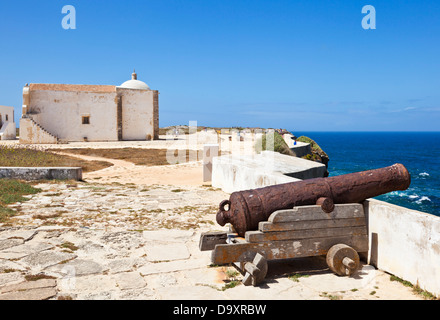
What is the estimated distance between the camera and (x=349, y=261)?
3.57 meters

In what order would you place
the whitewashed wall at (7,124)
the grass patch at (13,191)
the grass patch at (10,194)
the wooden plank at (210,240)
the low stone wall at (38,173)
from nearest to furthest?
the wooden plank at (210,240) < the grass patch at (10,194) < the grass patch at (13,191) < the low stone wall at (38,173) < the whitewashed wall at (7,124)

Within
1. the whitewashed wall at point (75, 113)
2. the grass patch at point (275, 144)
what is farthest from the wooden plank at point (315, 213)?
the whitewashed wall at point (75, 113)

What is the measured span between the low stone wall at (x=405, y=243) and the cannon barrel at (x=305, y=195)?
0.73 feet

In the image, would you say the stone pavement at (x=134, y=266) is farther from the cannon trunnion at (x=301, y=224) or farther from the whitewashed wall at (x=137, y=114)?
the whitewashed wall at (x=137, y=114)

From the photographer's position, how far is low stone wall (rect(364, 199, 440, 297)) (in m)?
3.18

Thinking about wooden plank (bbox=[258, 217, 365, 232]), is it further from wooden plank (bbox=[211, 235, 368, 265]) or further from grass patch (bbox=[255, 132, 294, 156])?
grass patch (bbox=[255, 132, 294, 156])

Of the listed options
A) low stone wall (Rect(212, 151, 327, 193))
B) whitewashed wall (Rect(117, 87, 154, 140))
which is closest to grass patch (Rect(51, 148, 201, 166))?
low stone wall (Rect(212, 151, 327, 193))

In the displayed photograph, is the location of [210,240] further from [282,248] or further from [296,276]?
[296,276]

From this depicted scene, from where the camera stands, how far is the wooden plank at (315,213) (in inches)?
140

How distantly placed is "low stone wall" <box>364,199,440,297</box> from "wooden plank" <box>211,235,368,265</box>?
17cm

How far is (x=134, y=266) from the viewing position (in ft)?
12.8

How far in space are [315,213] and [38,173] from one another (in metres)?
8.13
